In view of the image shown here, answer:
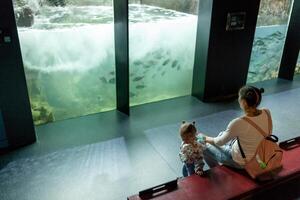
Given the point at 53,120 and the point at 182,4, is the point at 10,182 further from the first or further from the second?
the point at 182,4

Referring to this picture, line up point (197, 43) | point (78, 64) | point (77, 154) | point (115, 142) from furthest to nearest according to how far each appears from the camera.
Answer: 1. point (197, 43)
2. point (78, 64)
3. point (115, 142)
4. point (77, 154)

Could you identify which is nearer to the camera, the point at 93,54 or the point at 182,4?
the point at 93,54

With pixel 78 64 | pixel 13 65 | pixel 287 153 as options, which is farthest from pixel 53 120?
pixel 287 153

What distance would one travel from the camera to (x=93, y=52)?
10.6ft

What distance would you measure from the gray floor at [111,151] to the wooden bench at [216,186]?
47 centimetres

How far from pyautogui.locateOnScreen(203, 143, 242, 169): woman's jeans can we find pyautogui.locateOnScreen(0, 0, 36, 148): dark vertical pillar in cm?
178

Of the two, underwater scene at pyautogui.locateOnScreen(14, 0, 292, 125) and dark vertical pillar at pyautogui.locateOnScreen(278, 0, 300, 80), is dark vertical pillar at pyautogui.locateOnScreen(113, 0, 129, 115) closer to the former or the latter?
underwater scene at pyautogui.locateOnScreen(14, 0, 292, 125)

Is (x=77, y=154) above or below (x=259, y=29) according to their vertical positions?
below

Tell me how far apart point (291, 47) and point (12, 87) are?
417cm

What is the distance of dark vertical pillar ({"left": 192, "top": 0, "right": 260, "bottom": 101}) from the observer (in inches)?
137

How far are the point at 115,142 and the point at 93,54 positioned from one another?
3.63 ft

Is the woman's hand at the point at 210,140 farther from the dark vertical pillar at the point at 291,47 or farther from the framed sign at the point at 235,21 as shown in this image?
the dark vertical pillar at the point at 291,47

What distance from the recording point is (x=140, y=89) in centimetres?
372

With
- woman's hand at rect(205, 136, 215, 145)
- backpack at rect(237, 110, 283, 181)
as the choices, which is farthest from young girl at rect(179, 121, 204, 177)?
backpack at rect(237, 110, 283, 181)
